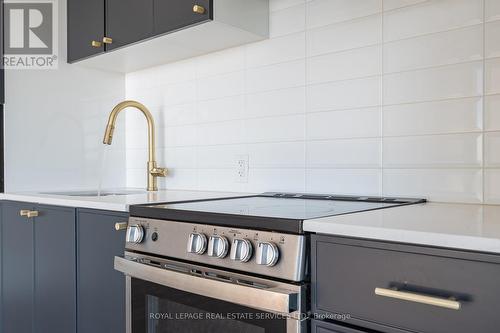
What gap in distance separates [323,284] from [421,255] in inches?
8.6

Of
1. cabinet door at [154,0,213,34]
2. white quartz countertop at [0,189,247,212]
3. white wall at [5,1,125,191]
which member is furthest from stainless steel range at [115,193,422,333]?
white wall at [5,1,125,191]

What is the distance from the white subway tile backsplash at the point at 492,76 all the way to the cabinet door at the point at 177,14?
88 cm

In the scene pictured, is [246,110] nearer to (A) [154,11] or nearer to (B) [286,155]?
(B) [286,155]

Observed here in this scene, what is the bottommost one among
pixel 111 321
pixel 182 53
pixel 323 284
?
pixel 111 321

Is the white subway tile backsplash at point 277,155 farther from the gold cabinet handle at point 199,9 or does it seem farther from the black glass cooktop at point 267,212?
the gold cabinet handle at point 199,9

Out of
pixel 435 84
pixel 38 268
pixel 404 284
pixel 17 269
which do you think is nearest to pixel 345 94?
pixel 435 84

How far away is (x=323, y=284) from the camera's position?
91cm

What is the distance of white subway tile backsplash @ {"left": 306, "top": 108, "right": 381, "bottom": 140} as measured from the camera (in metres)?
1.47

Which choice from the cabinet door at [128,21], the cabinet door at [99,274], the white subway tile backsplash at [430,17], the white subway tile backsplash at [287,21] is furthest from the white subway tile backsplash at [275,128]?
the cabinet door at [99,274]

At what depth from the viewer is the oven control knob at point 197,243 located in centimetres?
108

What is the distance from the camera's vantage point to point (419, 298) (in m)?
0.75

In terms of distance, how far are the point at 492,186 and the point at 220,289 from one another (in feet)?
2.62

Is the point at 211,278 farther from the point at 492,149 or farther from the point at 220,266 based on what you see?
the point at 492,149

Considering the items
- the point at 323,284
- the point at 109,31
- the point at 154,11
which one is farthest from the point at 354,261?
the point at 109,31
